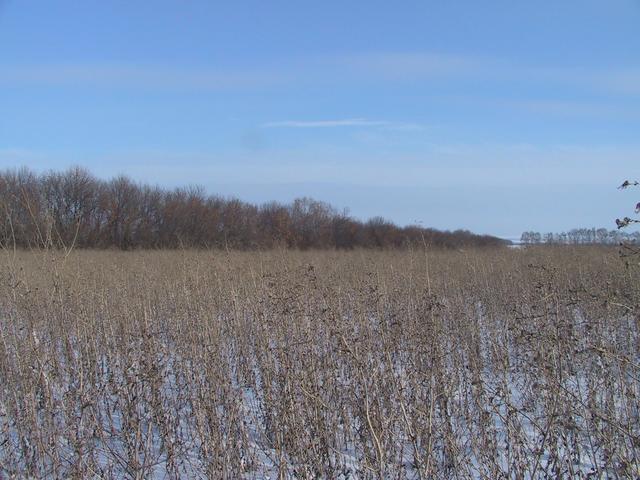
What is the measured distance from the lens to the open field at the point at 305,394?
3219mm

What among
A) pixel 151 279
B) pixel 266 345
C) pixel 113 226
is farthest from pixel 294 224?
pixel 266 345

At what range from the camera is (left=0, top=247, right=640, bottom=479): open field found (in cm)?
322

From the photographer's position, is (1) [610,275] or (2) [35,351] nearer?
(2) [35,351]

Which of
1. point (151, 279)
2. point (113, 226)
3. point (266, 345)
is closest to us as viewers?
point (266, 345)

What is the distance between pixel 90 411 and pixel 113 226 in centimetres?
3165

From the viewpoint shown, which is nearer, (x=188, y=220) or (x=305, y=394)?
(x=305, y=394)

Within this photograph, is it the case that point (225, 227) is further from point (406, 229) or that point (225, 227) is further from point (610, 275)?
point (610, 275)

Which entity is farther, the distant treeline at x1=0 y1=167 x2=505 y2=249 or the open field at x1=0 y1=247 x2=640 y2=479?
the distant treeline at x1=0 y1=167 x2=505 y2=249

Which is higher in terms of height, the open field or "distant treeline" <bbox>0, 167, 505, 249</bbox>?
"distant treeline" <bbox>0, 167, 505, 249</bbox>

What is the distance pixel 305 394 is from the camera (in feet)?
11.5

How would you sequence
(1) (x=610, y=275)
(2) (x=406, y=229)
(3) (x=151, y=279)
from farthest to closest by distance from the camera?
(2) (x=406, y=229), (1) (x=610, y=275), (3) (x=151, y=279)

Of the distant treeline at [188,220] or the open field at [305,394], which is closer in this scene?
the open field at [305,394]

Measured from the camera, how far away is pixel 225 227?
36.1 m

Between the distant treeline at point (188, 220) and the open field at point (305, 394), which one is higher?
the distant treeline at point (188, 220)
